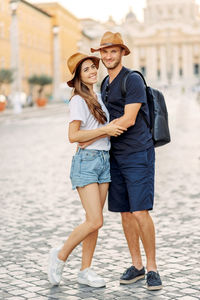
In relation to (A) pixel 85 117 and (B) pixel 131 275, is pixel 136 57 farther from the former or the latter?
(A) pixel 85 117

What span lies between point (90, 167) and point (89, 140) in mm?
192

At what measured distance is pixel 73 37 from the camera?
92312mm

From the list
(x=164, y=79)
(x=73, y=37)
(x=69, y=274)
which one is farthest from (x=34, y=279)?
(x=164, y=79)

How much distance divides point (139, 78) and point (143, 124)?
0.34m

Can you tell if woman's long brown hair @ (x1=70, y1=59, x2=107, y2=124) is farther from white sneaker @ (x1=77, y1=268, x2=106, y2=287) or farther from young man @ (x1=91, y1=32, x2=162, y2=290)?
white sneaker @ (x1=77, y1=268, x2=106, y2=287)

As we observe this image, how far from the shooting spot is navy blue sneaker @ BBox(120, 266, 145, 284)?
4887 mm

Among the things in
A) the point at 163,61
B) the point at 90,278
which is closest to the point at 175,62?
the point at 163,61

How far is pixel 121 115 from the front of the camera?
4719 millimetres

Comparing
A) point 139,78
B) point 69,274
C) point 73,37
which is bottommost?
point 69,274

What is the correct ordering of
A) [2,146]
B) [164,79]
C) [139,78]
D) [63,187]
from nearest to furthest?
1. [139,78]
2. [63,187]
3. [2,146]
4. [164,79]

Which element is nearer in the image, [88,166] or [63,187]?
[88,166]

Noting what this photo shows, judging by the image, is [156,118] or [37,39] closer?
[156,118]

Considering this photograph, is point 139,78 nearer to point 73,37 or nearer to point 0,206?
point 0,206

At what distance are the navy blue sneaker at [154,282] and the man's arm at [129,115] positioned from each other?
3.62 feet
